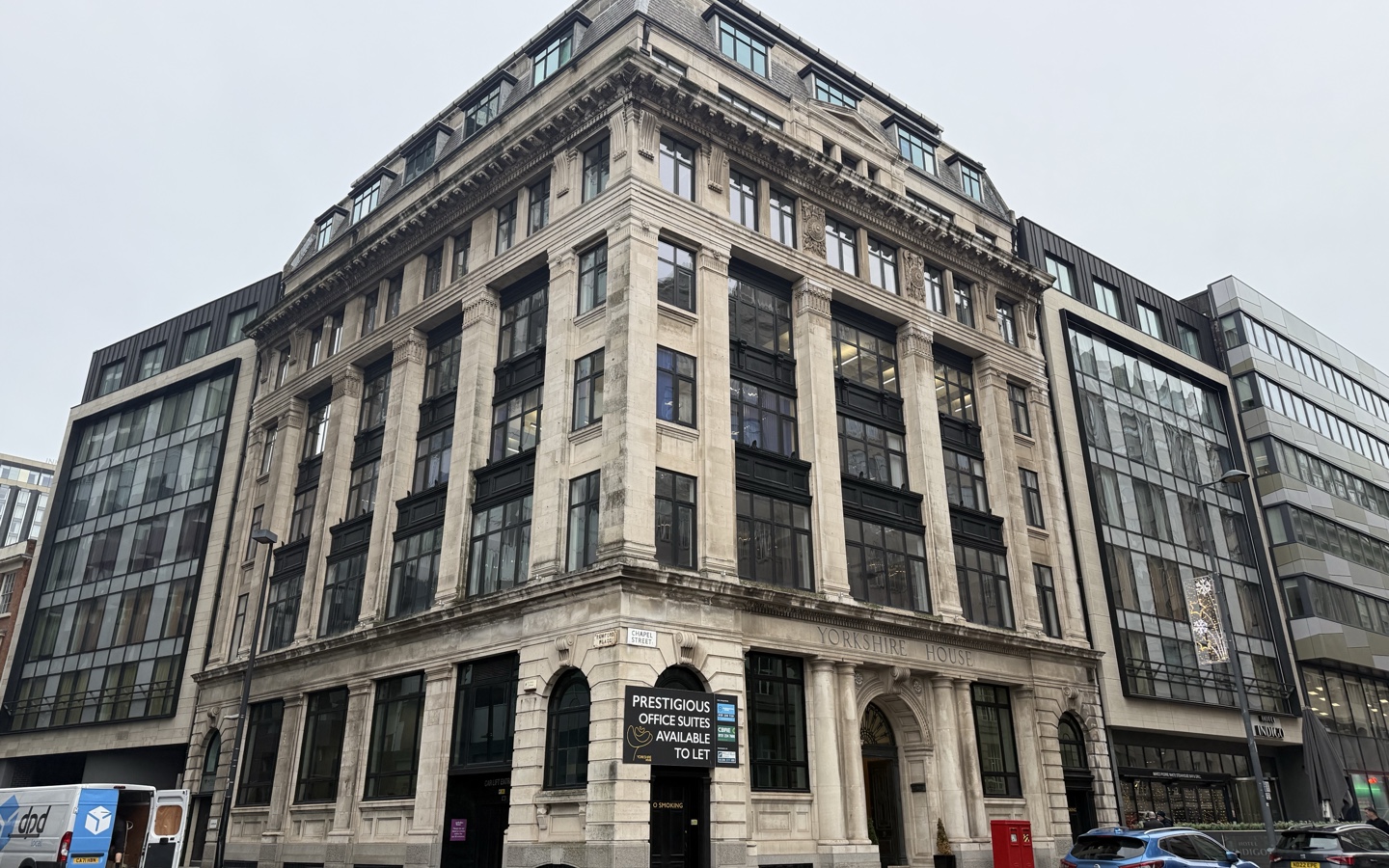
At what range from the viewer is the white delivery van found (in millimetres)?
23812

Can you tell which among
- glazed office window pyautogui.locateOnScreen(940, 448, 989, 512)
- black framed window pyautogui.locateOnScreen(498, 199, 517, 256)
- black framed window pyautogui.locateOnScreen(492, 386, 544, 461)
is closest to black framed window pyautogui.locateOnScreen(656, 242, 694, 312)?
black framed window pyautogui.locateOnScreen(492, 386, 544, 461)

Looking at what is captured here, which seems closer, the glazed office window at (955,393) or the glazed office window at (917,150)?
the glazed office window at (955,393)

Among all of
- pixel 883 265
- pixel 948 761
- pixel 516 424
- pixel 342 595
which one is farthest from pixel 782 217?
pixel 342 595

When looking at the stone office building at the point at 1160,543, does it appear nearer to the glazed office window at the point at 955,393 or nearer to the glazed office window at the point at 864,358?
the glazed office window at the point at 955,393

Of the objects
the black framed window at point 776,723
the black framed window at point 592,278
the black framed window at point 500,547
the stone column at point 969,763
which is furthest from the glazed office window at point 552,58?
the stone column at point 969,763

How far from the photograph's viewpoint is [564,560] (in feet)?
83.8

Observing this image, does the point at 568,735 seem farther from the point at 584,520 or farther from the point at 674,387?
the point at 674,387

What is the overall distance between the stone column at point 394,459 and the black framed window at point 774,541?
13441mm

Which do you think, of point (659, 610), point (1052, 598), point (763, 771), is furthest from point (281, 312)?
point (1052, 598)

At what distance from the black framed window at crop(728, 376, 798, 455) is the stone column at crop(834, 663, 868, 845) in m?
7.10

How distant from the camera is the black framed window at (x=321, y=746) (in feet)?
103

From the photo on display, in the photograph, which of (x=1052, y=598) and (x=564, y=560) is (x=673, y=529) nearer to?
(x=564, y=560)

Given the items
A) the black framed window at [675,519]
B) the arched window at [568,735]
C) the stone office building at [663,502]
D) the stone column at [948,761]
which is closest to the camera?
the arched window at [568,735]

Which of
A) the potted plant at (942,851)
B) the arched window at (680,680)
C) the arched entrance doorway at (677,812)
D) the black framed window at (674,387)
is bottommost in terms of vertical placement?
the potted plant at (942,851)
